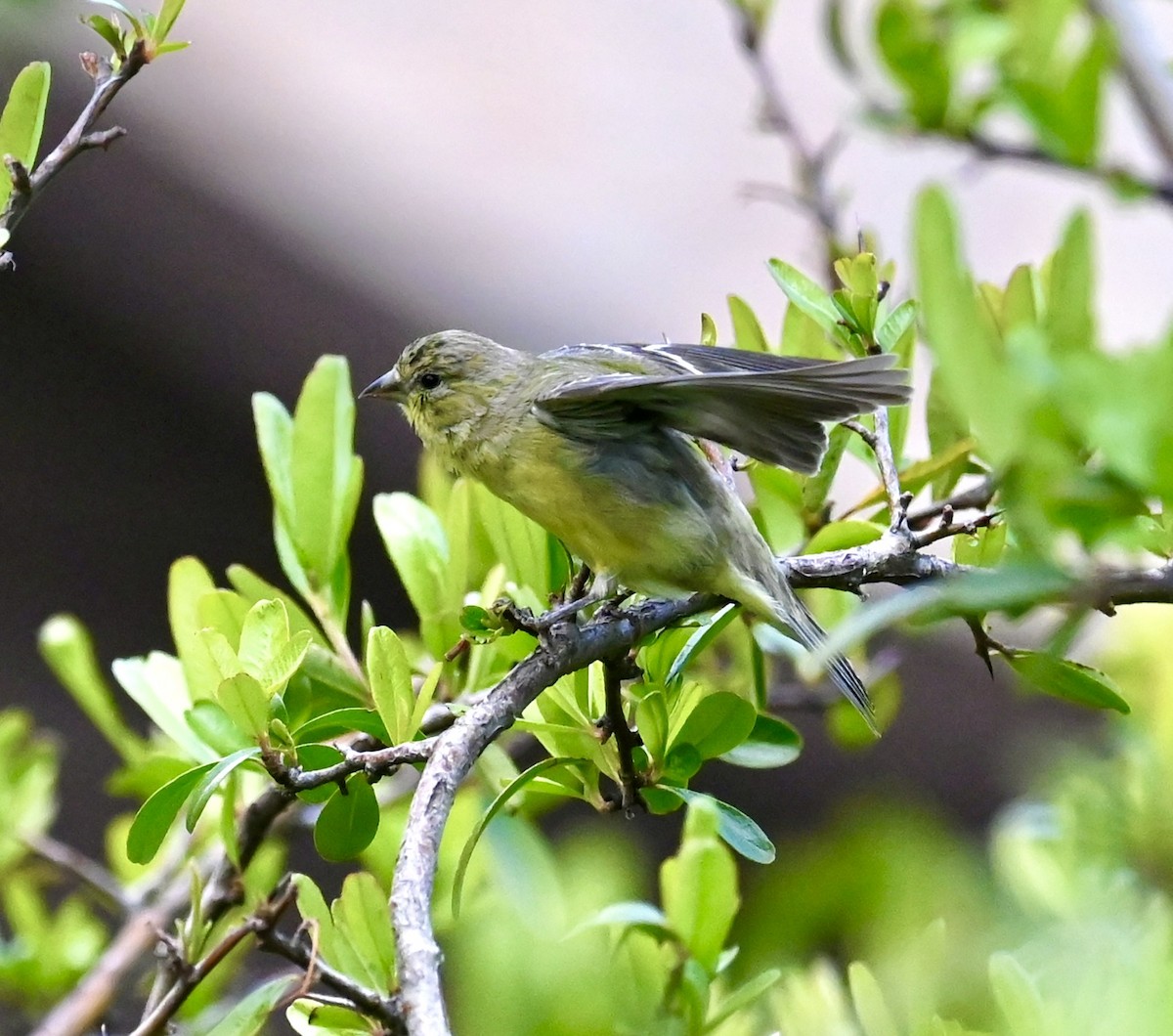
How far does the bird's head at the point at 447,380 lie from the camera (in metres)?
2.43

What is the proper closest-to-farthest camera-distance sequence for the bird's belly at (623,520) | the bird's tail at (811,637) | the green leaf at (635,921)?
the green leaf at (635,921) → the bird's tail at (811,637) → the bird's belly at (623,520)

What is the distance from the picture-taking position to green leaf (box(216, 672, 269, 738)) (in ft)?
4.08

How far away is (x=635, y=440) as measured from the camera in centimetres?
218

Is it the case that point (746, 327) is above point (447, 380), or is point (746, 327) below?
above

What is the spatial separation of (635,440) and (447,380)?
1.59 feet

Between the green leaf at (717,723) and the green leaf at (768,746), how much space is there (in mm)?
135

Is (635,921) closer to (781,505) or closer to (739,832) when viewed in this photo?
(739,832)

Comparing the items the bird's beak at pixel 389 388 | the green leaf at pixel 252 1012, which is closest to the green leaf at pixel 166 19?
the green leaf at pixel 252 1012

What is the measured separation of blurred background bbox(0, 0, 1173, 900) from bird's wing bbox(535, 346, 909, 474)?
0.97 m

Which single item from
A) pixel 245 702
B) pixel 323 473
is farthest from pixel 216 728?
pixel 323 473

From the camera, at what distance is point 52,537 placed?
13.0 ft

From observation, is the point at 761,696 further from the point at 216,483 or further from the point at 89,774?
the point at 89,774

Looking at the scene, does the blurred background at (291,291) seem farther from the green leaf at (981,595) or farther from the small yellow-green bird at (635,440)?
the green leaf at (981,595)

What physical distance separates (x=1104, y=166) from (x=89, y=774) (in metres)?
3.34
